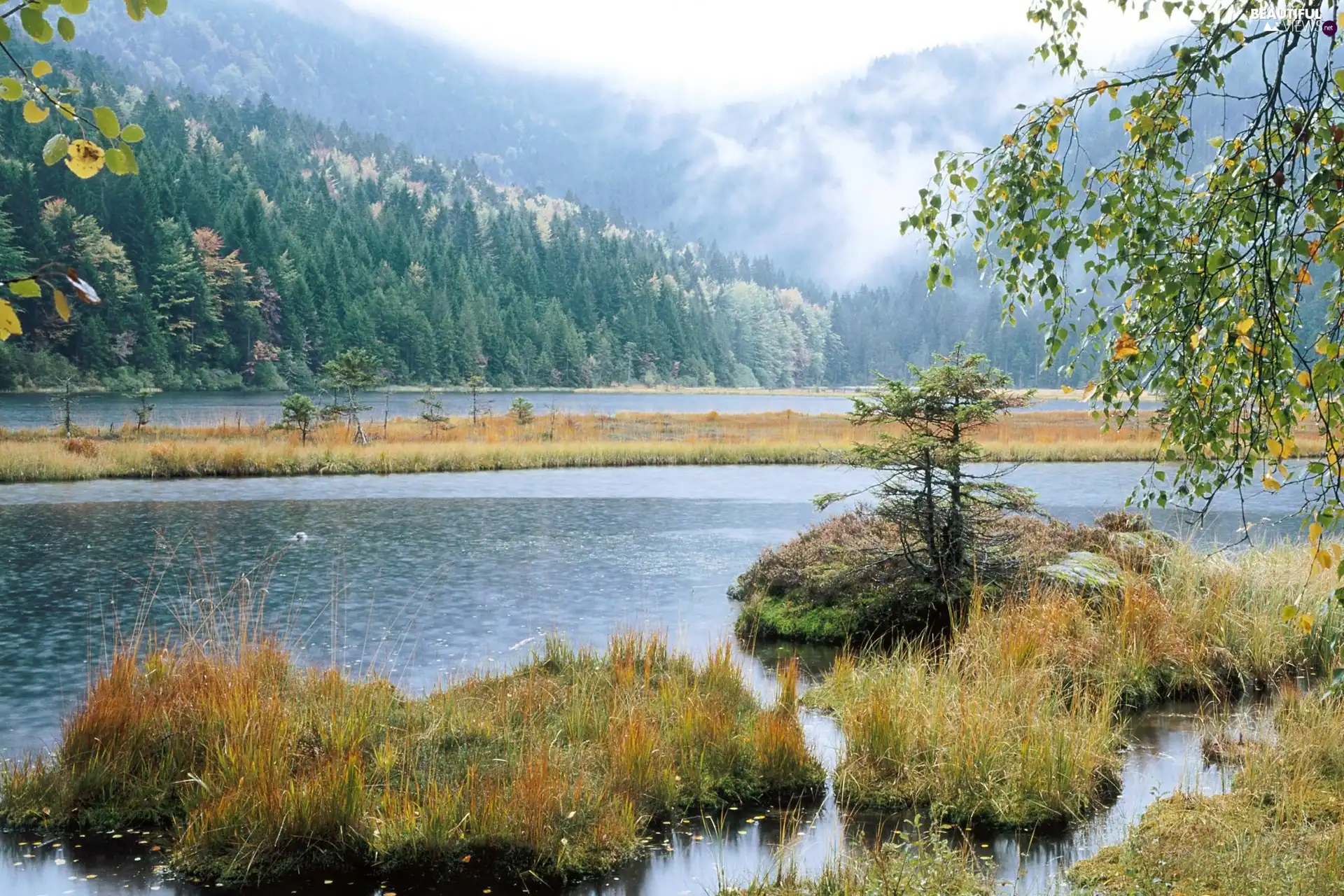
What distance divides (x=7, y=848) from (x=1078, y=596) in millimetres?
9143

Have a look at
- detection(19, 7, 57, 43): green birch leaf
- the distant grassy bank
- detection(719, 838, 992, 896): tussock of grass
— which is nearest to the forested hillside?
the distant grassy bank

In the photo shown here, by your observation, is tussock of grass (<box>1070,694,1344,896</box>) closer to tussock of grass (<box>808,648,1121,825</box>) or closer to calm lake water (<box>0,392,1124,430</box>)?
tussock of grass (<box>808,648,1121,825</box>)

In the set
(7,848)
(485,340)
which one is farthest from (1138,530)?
(485,340)

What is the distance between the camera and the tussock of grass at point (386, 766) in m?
5.66

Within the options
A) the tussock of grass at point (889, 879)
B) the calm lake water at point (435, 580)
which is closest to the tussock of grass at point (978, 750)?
the calm lake water at point (435, 580)

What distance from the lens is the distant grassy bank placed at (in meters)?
30.0

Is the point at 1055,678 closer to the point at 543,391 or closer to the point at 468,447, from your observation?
the point at 468,447

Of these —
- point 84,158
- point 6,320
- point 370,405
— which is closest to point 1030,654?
point 84,158

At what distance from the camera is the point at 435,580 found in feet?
50.5

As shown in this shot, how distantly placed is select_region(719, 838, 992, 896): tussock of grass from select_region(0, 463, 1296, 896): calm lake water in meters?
0.35

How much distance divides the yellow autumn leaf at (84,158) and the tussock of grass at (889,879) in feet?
12.8

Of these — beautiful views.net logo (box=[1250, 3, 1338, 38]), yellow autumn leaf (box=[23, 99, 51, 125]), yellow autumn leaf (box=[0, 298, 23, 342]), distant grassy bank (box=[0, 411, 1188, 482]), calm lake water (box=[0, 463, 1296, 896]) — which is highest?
beautiful views.net logo (box=[1250, 3, 1338, 38])

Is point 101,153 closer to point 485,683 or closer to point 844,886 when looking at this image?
point 844,886

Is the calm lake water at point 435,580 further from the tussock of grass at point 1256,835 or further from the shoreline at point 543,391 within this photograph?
the shoreline at point 543,391
